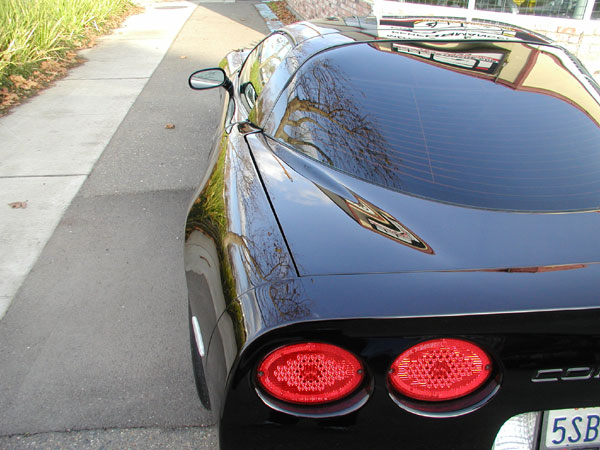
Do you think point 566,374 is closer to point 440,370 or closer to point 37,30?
point 440,370

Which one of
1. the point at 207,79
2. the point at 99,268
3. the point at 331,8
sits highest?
the point at 331,8

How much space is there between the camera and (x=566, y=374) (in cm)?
122

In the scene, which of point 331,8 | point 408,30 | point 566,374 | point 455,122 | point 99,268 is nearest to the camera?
point 566,374

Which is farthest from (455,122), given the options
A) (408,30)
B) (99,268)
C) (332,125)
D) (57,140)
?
(57,140)

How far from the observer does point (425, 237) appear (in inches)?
57.1

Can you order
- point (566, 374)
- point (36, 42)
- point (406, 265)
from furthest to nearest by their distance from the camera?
point (36, 42) < point (406, 265) < point (566, 374)

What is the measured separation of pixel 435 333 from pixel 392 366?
0.43ft

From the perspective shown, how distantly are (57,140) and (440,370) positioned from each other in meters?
5.05

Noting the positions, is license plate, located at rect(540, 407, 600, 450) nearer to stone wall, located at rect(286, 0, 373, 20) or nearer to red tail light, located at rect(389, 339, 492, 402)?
red tail light, located at rect(389, 339, 492, 402)

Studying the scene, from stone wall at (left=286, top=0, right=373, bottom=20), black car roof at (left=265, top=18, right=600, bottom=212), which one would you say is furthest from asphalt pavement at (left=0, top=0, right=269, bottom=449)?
stone wall at (left=286, top=0, right=373, bottom=20)

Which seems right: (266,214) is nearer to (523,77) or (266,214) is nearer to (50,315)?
(523,77)

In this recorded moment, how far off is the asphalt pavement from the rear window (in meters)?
1.28

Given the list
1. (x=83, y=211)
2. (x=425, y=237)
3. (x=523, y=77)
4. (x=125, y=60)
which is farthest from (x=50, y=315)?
(x=125, y=60)

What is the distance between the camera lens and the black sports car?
120cm
